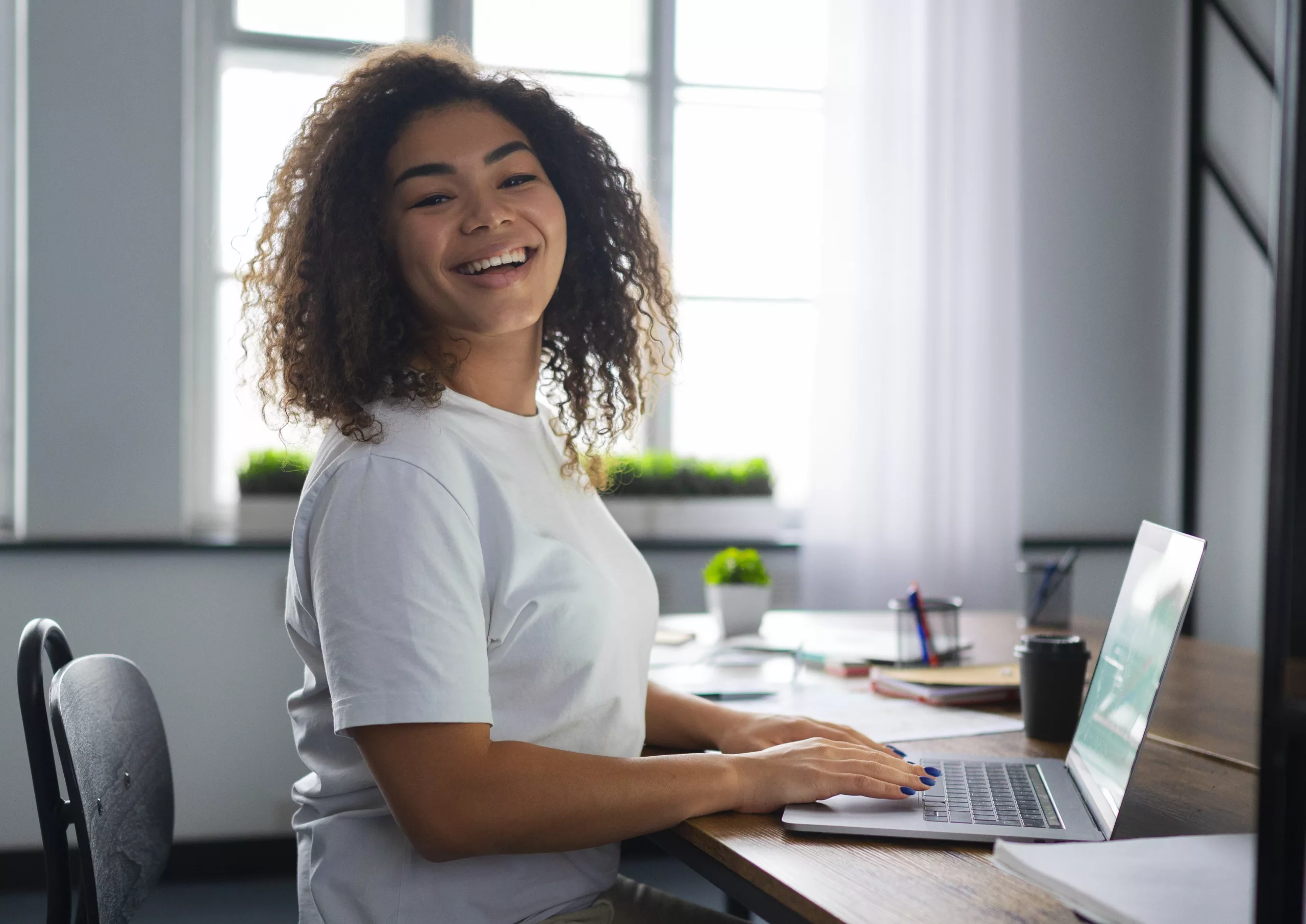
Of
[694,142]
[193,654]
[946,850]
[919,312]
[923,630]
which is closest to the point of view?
[946,850]

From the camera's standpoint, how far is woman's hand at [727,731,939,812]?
3.46 feet

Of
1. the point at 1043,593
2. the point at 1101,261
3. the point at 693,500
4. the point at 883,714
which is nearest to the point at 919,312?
the point at 1101,261

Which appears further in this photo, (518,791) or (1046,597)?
(1046,597)

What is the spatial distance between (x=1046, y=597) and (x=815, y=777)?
1239 mm

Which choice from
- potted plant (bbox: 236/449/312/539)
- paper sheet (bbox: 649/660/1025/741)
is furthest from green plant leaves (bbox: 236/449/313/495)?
paper sheet (bbox: 649/660/1025/741)

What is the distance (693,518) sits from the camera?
11.1ft

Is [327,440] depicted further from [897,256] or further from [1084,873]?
[897,256]

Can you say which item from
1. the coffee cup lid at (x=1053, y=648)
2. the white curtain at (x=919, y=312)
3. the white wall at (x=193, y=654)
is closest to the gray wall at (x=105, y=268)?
the white wall at (x=193, y=654)

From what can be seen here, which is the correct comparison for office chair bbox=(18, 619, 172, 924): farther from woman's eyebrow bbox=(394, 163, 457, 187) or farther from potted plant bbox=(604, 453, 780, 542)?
potted plant bbox=(604, 453, 780, 542)

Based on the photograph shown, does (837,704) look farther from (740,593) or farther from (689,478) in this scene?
(689,478)

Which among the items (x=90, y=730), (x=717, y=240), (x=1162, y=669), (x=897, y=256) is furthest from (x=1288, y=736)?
(x=717, y=240)

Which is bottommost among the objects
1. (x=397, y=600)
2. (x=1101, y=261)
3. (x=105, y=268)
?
(x=397, y=600)

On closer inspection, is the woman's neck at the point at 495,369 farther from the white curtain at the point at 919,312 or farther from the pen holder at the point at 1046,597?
the white curtain at the point at 919,312

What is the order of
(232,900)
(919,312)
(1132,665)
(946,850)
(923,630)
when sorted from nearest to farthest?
1. (946,850)
2. (1132,665)
3. (923,630)
4. (232,900)
5. (919,312)
